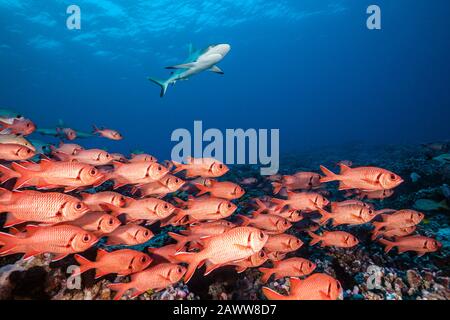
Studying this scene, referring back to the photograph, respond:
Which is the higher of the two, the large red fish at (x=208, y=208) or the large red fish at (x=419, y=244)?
the large red fish at (x=208, y=208)

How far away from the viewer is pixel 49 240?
323 cm

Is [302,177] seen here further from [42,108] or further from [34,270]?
[42,108]

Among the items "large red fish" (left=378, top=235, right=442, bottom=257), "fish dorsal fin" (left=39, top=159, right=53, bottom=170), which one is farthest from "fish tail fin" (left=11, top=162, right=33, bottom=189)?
"large red fish" (left=378, top=235, right=442, bottom=257)

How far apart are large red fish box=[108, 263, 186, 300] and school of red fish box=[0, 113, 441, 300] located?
13 millimetres

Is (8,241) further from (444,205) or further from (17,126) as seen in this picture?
(444,205)

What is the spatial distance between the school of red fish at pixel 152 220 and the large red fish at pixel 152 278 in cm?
1

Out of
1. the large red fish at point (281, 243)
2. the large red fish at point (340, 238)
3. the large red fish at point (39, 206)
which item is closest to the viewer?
the large red fish at point (39, 206)

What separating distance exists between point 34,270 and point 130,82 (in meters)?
86.4

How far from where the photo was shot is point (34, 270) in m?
4.06

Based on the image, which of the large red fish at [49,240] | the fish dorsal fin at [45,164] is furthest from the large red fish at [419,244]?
the fish dorsal fin at [45,164]

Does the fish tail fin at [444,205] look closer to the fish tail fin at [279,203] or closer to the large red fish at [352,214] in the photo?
the large red fish at [352,214]

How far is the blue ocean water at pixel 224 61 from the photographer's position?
159 feet

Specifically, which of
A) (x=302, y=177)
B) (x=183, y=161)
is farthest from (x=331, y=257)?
(x=183, y=161)

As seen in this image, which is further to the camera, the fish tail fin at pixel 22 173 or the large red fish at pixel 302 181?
the large red fish at pixel 302 181
